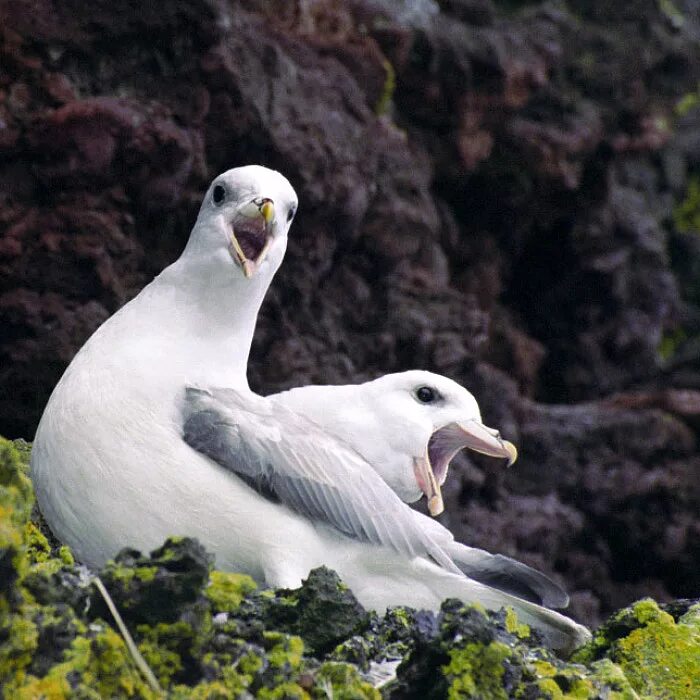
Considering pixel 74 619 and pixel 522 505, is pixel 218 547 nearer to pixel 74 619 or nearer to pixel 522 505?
pixel 74 619

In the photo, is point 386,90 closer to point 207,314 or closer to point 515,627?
point 207,314

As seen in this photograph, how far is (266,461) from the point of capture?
3.20 metres

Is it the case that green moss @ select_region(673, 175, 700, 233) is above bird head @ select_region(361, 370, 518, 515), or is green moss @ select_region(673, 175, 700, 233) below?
below

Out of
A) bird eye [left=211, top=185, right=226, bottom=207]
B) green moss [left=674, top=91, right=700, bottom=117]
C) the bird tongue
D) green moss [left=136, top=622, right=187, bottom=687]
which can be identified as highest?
bird eye [left=211, top=185, right=226, bottom=207]

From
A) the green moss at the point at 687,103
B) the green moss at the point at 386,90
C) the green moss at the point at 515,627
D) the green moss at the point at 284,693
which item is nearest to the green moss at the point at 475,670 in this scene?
the green moss at the point at 284,693

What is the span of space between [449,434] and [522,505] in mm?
2353

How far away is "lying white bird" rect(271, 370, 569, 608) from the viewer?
3529 millimetres

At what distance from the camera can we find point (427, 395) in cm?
363

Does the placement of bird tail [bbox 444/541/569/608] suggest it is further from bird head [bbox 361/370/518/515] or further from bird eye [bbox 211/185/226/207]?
bird eye [bbox 211/185/226/207]

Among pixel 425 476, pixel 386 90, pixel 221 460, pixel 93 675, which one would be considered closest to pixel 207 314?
pixel 221 460

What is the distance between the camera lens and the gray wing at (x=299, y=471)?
320cm

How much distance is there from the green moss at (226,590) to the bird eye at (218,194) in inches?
46.7

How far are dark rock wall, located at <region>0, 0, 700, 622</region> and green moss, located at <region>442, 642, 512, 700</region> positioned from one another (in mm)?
2487

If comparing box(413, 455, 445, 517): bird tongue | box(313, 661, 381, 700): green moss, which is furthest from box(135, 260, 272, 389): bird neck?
box(313, 661, 381, 700): green moss
